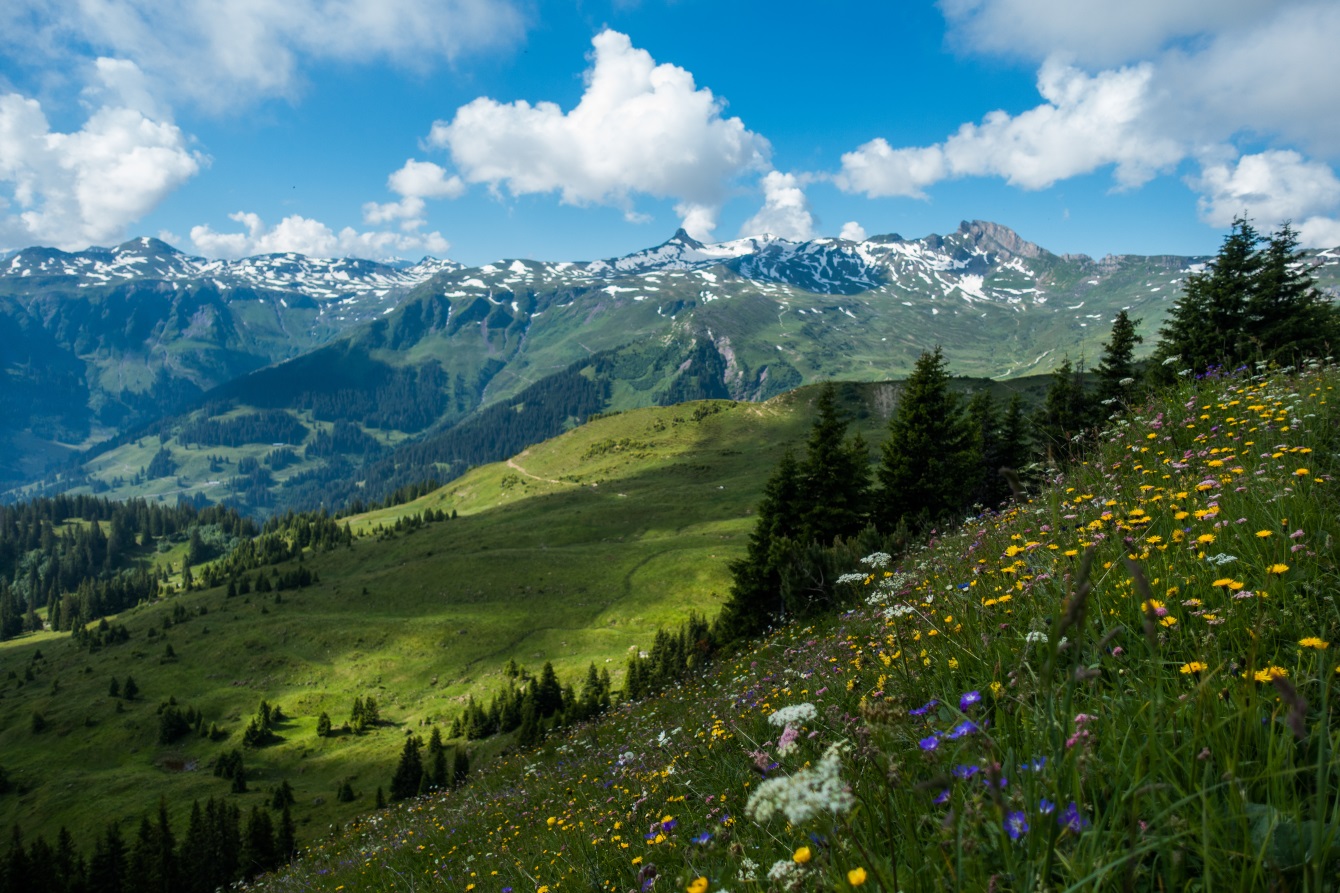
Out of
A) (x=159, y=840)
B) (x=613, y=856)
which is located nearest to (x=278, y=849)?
(x=159, y=840)

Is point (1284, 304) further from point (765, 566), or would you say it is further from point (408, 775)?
point (408, 775)

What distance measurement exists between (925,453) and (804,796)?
137ft

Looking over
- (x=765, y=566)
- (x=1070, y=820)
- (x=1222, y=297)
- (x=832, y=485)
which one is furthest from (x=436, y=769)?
(x=1222, y=297)

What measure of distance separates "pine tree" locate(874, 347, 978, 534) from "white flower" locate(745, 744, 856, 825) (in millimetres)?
39531

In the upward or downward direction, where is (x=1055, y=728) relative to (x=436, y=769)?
upward

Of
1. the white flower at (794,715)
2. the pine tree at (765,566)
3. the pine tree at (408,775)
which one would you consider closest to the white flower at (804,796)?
the white flower at (794,715)

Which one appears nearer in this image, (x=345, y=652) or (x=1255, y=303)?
(x=1255, y=303)

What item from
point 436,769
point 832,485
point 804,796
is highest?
point 804,796

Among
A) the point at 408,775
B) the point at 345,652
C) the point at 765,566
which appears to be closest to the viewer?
the point at 765,566

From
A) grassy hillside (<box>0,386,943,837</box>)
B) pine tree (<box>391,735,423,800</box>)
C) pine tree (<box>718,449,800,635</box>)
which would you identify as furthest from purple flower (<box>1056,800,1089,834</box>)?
grassy hillside (<box>0,386,943,837</box>)

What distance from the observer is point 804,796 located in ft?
6.85

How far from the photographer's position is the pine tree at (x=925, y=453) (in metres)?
39.6

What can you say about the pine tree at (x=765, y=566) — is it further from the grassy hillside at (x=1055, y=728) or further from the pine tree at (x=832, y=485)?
the grassy hillside at (x=1055, y=728)

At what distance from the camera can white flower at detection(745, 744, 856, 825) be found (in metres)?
1.97
